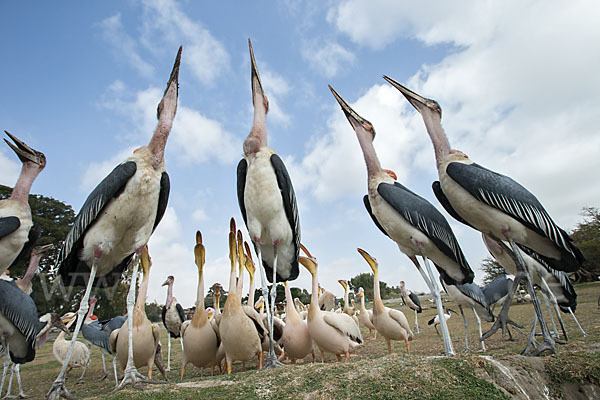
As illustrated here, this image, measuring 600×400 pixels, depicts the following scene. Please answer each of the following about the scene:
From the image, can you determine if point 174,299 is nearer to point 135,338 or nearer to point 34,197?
point 135,338

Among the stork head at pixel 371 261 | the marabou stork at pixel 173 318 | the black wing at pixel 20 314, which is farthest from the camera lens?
the marabou stork at pixel 173 318

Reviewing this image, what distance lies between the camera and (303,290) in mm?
40312

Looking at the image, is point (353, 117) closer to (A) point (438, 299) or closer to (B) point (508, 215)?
(B) point (508, 215)

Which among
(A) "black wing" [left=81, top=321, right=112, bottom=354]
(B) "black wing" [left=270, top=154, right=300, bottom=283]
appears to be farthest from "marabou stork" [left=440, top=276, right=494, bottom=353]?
(A) "black wing" [left=81, top=321, right=112, bottom=354]

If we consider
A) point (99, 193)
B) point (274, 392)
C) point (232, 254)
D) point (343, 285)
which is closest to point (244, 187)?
point (232, 254)

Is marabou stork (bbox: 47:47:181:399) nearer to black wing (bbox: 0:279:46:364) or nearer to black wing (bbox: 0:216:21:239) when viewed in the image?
black wing (bbox: 0:216:21:239)

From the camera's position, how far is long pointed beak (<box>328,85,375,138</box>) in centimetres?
594

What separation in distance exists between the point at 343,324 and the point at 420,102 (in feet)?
13.9

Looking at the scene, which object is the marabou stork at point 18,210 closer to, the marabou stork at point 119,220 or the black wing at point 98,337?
the marabou stork at point 119,220

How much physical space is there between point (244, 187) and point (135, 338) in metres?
3.02

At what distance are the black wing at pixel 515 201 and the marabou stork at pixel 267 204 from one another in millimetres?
2545

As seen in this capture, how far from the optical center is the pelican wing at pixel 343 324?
5.59 m

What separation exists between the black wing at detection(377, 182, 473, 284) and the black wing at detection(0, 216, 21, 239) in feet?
17.5

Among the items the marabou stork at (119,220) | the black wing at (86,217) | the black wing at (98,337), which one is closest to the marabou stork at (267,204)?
the marabou stork at (119,220)
